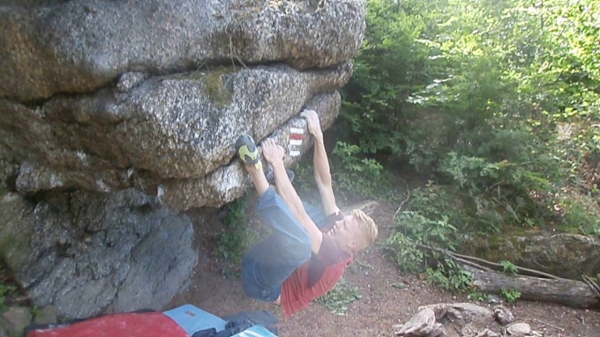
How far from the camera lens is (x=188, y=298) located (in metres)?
6.20

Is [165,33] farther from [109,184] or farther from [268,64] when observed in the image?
[109,184]

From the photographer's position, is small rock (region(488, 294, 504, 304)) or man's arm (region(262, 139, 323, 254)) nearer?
man's arm (region(262, 139, 323, 254))

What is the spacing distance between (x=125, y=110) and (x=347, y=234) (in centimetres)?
228

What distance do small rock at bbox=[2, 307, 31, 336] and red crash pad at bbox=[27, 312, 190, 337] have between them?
20 cm

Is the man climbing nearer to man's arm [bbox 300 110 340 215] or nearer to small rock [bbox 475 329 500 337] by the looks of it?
man's arm [bbox 300 110 340 215]

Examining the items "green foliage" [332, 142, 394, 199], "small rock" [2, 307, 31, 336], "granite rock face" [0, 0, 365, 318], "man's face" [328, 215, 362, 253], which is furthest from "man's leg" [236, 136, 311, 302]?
"green foliage" [332, 142, 394, 199]

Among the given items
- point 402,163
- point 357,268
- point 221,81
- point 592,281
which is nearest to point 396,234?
point 357,268

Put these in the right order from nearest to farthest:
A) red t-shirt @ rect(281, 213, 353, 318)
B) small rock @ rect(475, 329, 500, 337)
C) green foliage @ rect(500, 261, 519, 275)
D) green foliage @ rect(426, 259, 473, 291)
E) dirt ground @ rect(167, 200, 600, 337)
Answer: red t-shirt @ rect(281, 213, 353, 318) < small rock @ rect(475, 329, 500, 337) < dirt ground @ rect(167, 200, 600, 337) < green foliage @ rect(426, 259, 473, 291) < green foliage @ rect(500, 261, 519, 275)

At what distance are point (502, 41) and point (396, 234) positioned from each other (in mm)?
3949

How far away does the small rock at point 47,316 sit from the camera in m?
4.72

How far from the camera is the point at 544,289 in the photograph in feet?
22.7

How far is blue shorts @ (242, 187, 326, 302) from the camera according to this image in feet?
12.5

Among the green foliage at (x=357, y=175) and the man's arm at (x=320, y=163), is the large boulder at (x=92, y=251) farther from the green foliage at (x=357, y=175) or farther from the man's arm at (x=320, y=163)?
the green foliage at (x=357, y=175)

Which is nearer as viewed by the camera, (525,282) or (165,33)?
(165,33)
